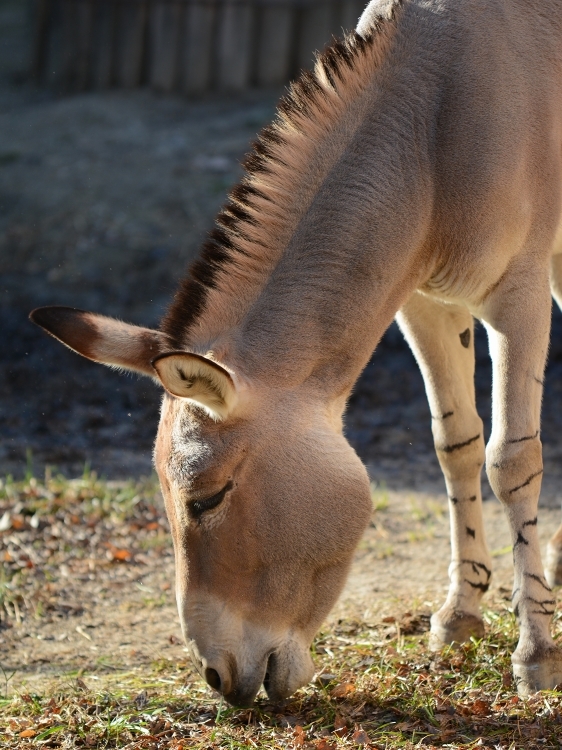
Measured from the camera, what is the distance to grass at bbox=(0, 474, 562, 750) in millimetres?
3627

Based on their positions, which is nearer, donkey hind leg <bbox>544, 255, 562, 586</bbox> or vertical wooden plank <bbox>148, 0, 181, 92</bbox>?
donkey hind leg <bbox>544, 255, 562, 586</bbox>

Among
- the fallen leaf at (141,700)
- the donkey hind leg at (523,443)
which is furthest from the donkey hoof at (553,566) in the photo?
the fallen leaf at (141,700)

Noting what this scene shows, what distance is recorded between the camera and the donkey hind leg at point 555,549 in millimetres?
5215

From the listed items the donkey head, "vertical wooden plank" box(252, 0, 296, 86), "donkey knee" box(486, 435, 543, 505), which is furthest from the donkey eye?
"vertical wooden plank" box(252, 0, 296, 86)

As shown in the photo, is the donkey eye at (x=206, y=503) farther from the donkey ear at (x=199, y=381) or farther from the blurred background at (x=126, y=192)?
the blurred background at (x=126, y=192)

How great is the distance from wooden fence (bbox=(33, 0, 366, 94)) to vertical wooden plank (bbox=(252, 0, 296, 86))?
0.01m

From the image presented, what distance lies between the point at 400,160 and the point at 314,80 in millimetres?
461

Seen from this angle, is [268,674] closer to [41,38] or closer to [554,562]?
[554,562]

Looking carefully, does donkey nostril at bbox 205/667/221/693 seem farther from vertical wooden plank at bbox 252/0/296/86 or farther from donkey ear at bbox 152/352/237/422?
vertical wooden plank at bbox 252/0/296/86

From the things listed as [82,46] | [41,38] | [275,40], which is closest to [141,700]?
[275,40]

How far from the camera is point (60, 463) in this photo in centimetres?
772

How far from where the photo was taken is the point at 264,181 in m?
3.83

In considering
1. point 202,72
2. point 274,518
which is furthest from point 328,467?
point 202,72

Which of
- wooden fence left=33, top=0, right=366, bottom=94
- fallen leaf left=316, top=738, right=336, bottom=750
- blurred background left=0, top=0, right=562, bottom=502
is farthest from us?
wooden fence left=33, top=0, right=366, bottom=94
